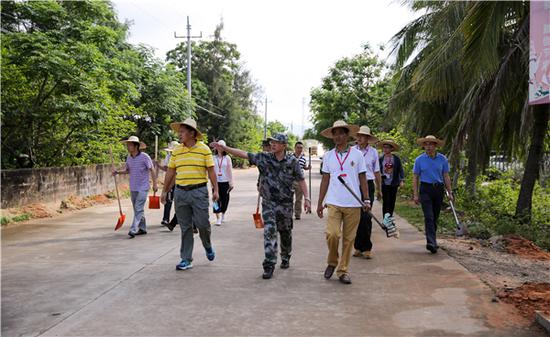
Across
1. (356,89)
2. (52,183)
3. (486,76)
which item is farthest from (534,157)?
(356,89)

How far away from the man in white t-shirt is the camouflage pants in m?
0.56

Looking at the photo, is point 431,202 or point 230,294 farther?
point 431,202

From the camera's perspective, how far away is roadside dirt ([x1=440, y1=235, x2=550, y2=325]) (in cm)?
530

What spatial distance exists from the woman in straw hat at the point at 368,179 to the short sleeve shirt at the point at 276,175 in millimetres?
1161

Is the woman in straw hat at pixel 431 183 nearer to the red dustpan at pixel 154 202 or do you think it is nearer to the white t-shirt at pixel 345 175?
the white t-shirt at pixel 345 175

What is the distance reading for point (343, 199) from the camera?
237 inches

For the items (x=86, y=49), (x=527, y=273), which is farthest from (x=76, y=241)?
(x=527, y=273)

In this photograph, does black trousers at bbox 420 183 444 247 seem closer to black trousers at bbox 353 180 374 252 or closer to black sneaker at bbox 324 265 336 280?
black trousers at bbox 353 180 374 252

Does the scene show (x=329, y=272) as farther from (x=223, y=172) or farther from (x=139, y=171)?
(x=223, y=172)

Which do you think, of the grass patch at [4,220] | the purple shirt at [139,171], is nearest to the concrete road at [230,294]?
the purple shirt at [139,171]

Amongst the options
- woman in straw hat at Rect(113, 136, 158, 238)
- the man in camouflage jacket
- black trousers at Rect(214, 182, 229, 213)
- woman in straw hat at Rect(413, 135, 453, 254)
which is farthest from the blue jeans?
woman in straw hat at Rect(413, 135, 453, 254)

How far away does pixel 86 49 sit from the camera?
12828mm

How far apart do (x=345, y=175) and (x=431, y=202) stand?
90.9 inches

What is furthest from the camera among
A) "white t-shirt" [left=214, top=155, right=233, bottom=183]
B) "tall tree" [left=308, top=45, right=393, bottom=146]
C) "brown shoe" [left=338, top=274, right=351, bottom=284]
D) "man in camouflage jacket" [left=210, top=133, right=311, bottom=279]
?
"tall tree" [left=308, top=45, right=393, bottom=146]
